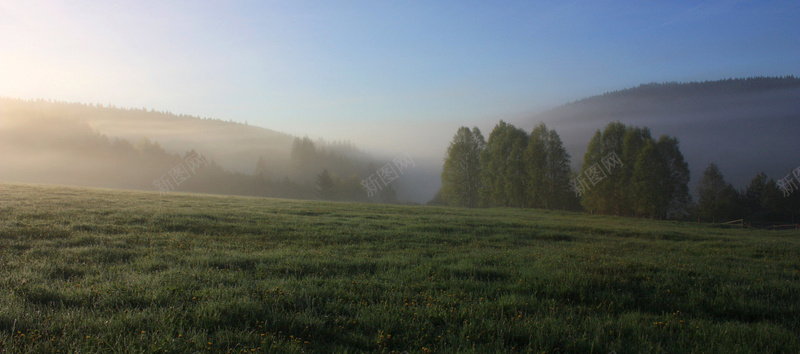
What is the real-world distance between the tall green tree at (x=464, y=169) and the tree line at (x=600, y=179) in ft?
0.55

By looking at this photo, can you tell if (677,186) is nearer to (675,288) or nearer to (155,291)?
(675,288)

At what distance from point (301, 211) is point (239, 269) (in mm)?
15802

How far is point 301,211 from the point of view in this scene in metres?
23.3

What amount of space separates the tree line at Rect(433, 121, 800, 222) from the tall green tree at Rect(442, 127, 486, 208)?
0.17 m

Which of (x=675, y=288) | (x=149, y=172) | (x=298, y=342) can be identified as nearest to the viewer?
(x=298, y=342)

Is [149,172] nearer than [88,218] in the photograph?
No

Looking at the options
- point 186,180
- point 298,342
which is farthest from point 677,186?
→ point 186,180

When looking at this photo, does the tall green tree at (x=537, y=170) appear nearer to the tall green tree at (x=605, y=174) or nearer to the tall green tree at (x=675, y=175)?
the tall green tree at (x=605, y=174)

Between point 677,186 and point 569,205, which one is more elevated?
point 677,186

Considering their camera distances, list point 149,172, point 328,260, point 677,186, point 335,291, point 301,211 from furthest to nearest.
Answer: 1. point 149,172
2. point 677,186
3. point 301,211
4. point 328,260
5. point 335,291

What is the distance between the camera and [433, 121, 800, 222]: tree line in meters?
45.4

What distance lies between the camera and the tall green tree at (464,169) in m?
60.7

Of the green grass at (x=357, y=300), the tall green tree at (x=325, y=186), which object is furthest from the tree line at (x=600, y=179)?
the green grass at (x=357, y=300)

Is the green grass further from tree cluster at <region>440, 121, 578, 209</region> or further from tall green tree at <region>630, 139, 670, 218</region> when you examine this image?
tree cluster at <region>440, 121, 578, 209</region>
